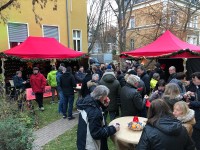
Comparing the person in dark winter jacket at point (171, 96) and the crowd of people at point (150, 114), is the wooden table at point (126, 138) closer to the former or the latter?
the crowd of people at point (150, 114)

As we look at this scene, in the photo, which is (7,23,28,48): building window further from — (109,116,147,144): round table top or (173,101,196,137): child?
(173,101,196,137): child

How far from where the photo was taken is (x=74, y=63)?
15.1m

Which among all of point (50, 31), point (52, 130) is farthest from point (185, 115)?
point (50, 31)

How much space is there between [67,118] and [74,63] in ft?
25.8

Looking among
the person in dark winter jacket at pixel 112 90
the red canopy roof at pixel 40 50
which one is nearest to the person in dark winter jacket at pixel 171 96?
the person in dark winter jacket at pixel 112 90

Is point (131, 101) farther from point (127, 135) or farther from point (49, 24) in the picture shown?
point (49, 24)

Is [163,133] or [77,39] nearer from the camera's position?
[163,133]

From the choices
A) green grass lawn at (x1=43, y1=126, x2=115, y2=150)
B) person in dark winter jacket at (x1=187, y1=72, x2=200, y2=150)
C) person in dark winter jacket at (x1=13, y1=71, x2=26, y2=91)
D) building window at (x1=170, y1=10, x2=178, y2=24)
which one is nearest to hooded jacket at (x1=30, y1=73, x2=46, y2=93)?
person in dark winter jacket at (x1=13, y1=71, x2=26, y2=91)

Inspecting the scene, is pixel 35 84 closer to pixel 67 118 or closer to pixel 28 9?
pixel 67 118

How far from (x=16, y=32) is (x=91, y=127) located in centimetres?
1218

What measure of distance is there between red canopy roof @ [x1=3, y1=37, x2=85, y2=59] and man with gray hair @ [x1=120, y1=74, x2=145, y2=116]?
772 centimetres

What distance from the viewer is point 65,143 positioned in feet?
18.2

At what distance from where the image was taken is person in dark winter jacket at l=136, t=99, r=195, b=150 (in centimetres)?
230

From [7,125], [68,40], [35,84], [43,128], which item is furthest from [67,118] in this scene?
[68,40]
